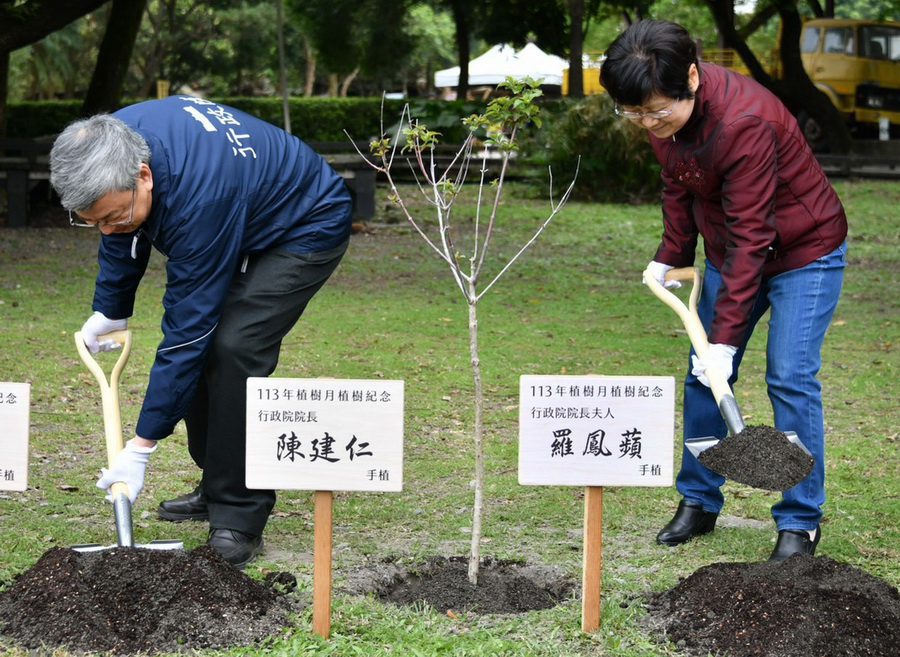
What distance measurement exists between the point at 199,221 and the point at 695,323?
1.60 meters

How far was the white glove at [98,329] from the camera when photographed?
407 cm

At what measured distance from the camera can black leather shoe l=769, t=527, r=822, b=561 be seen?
159 inches

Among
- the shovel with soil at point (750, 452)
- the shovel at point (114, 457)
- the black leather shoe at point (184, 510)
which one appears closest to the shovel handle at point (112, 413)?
the shovel at point (114, 457)

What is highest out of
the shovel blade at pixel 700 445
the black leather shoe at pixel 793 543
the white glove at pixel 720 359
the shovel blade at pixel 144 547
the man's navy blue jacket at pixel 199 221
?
the man's navy blue jacket at pixel 199 221

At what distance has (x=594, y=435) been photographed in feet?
11.3

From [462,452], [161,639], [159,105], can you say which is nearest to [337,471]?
[161,639]

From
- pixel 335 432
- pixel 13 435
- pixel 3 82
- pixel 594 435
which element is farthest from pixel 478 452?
pixel 3 82

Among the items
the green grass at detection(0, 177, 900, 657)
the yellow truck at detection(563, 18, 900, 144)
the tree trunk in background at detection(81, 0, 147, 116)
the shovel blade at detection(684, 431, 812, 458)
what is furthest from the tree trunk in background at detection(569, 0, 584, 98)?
the shovel blade at detection(684, 431, 812, 458)

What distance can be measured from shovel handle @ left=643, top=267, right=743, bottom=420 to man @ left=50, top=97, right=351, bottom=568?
1134mm

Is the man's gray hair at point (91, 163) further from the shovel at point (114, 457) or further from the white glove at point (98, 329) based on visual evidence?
the white glove at point (98, 329)

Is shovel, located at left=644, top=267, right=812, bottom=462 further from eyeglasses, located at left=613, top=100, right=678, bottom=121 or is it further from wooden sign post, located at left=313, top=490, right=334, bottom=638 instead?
Result: wooden sign post, located at left=313, top=490, right=334, bottom=638

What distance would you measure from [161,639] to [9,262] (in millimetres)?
8640

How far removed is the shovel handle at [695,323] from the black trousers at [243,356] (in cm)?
114

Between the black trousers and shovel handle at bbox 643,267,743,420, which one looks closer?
shovel handle at bbox 643,267,743,420
